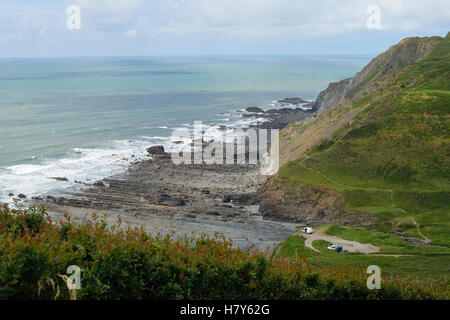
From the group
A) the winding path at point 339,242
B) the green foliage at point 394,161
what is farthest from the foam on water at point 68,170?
the winding path at point 339,242

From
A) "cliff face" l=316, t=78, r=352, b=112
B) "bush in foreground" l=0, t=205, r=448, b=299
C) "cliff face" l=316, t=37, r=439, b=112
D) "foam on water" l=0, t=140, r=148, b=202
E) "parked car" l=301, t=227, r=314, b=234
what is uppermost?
"cliff face" l=316, t=37, r=439, b=112

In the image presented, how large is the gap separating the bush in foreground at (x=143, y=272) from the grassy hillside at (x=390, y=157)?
19960 millimetres

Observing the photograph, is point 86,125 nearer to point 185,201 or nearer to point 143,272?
point 185,201

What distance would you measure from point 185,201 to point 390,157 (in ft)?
106

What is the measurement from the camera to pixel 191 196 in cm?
6475

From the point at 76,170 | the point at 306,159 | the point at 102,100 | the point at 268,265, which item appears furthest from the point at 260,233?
the point at 102,100

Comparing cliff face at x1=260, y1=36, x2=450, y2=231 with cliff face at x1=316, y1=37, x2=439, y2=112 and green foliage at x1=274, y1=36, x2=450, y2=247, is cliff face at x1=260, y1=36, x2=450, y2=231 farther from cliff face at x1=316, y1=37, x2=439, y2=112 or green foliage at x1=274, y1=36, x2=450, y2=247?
cliff face at x1=316, y1=37, x2=439, y2=112

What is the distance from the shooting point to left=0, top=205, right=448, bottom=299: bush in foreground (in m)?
18.4

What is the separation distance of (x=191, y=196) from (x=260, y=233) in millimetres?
15706

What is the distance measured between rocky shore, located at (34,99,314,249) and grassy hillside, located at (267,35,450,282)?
696 cm

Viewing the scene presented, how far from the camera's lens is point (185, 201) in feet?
206

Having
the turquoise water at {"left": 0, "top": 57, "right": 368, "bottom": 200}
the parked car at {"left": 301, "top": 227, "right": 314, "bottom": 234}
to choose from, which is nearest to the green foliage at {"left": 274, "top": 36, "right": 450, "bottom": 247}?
the parked car at {"left": 301, "top": 227, "right": 314, "bottom": 234}

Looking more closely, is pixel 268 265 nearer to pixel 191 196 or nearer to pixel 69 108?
pixel 191 196

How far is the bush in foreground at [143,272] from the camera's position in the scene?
1839cm
